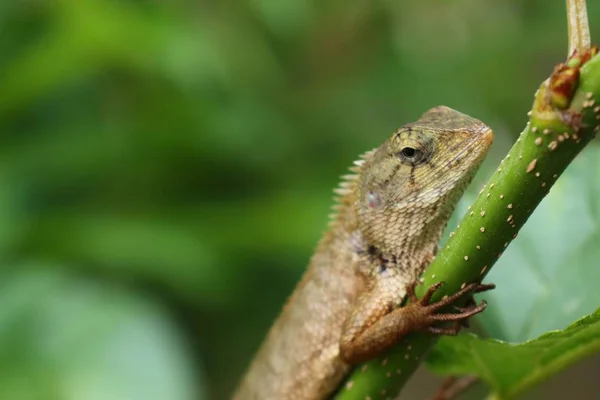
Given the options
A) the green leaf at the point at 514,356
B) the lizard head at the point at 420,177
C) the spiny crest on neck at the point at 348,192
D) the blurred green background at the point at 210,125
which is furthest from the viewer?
the blurred green background at the point at 210,125

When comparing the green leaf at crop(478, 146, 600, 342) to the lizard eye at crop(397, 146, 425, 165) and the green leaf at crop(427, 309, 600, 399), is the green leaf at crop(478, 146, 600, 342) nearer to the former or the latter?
Answer: the green leaf at crop(427, 309, 600, 399)

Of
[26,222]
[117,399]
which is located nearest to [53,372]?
[117,399]

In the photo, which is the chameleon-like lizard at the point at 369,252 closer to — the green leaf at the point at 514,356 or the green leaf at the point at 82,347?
the green leaf at the point at 514,356

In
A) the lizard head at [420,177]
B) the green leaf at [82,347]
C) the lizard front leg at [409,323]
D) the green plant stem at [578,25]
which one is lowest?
the green leaf at [82,347]

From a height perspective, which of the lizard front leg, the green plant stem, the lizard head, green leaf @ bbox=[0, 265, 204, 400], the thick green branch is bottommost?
green leaf @ bbox=[0, 265, 204, 400]

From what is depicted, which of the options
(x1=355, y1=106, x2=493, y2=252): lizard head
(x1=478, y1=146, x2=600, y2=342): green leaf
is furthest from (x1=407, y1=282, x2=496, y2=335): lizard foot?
(x1=355, y1=106, x2=493, y2=252): lizard head

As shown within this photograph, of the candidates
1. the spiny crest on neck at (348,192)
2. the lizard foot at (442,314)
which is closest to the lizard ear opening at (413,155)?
the spiny crest on neck at (348,192)
